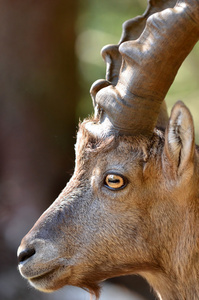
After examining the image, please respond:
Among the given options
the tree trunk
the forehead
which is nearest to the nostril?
the forehead

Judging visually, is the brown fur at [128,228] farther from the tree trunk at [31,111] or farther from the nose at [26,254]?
the tree trunk at [31,111]

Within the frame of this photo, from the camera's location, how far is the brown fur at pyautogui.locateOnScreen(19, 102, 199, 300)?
16.8 ft

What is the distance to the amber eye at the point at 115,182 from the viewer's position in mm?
5172

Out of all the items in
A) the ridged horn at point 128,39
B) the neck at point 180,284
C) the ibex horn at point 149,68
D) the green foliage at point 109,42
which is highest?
the green foliage at point 109,42

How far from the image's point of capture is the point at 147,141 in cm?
535

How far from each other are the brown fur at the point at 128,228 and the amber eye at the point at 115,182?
→ 4cm

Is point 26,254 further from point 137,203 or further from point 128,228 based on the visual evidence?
point 137,203

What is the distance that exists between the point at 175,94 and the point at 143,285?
7.54m

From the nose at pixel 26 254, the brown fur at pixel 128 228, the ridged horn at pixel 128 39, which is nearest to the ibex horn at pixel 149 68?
the brown fur at pixel 128 228

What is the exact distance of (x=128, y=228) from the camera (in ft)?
16.9

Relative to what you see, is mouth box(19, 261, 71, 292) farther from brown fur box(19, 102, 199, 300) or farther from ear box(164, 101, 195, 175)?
ear box(164, 101, 195, 175)

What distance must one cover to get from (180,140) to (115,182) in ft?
2.64

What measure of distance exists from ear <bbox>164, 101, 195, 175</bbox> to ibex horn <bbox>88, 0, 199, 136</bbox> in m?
0.44

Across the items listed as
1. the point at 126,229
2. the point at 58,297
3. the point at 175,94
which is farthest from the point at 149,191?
the point at 175,94
